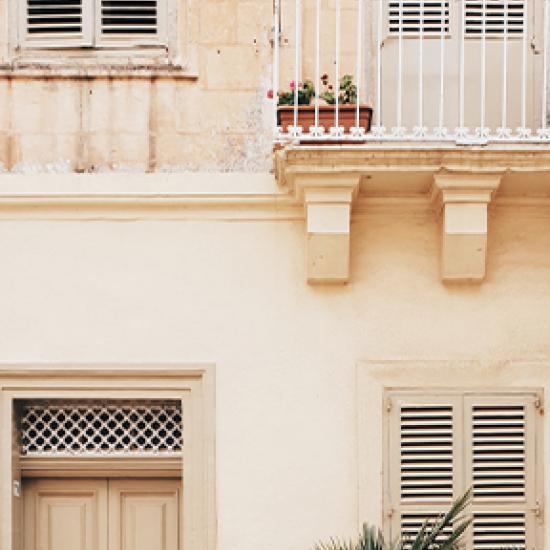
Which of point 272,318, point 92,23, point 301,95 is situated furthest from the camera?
point 92,23

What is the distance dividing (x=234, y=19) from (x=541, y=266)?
7.21ft

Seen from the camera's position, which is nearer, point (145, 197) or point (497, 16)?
point (145, 197)

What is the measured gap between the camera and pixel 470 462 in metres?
6.73

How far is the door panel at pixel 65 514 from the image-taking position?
23.0 ft

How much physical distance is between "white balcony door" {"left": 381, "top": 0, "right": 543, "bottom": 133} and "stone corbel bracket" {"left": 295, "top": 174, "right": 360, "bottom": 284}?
0.81 m

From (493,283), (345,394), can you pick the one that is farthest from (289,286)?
(493,283)

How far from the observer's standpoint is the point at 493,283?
679 centimetres

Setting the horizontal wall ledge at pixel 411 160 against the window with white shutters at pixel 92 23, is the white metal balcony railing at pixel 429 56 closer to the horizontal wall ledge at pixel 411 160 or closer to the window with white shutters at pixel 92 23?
the horizontal wall ledge at pixel 411 160

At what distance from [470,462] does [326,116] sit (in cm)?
204

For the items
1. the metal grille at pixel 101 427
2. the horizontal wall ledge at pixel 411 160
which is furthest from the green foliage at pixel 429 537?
the horizontal wall ledge at pixel 411 160

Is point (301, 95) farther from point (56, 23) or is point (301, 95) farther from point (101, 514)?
point (101, 514)

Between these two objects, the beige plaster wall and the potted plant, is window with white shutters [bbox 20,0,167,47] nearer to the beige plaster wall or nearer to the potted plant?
the potted plant

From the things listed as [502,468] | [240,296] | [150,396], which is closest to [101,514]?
[150,396]

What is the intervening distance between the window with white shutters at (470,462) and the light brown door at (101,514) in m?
1.30
